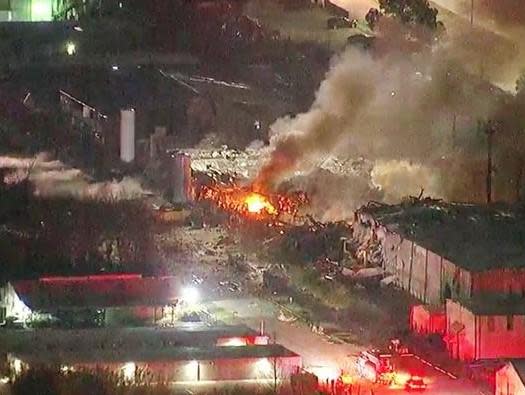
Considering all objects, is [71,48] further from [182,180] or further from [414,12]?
[414,12]

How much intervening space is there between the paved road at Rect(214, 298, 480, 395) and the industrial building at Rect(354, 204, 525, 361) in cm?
32

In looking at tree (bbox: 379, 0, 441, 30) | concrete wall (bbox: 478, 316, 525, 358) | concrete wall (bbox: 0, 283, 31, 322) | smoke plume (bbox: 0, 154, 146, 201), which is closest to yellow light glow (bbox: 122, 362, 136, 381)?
concrete wall (bbox: 0, 283, 31, 322)

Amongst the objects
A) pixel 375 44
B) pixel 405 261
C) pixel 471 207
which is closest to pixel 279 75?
pixel 375 44

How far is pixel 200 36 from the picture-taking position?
9539 mm

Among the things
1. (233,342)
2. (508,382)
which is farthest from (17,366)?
(508,382)

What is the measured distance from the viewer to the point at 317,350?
15.6ft

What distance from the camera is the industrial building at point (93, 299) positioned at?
4.86 metres

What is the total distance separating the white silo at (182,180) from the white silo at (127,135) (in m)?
0.31

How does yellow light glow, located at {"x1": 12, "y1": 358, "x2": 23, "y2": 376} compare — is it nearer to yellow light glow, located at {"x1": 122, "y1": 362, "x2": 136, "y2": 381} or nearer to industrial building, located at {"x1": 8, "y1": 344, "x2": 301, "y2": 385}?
industrial building, located at {"x1": 8, "y1": 344, "x2": 301, "y2": 385}

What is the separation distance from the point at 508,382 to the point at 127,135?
393cm

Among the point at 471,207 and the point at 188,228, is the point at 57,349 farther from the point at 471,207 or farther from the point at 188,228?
the point at 471,207

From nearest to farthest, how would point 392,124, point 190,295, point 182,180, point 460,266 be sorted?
point 190,295 → point 460,266 → point 182,180 → point 392,124

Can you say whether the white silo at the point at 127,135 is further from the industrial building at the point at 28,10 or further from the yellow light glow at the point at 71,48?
the industrial building at the point at 28,10

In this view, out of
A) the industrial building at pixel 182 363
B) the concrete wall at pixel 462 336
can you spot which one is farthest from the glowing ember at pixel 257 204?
the industrial building at pixel 182 363
